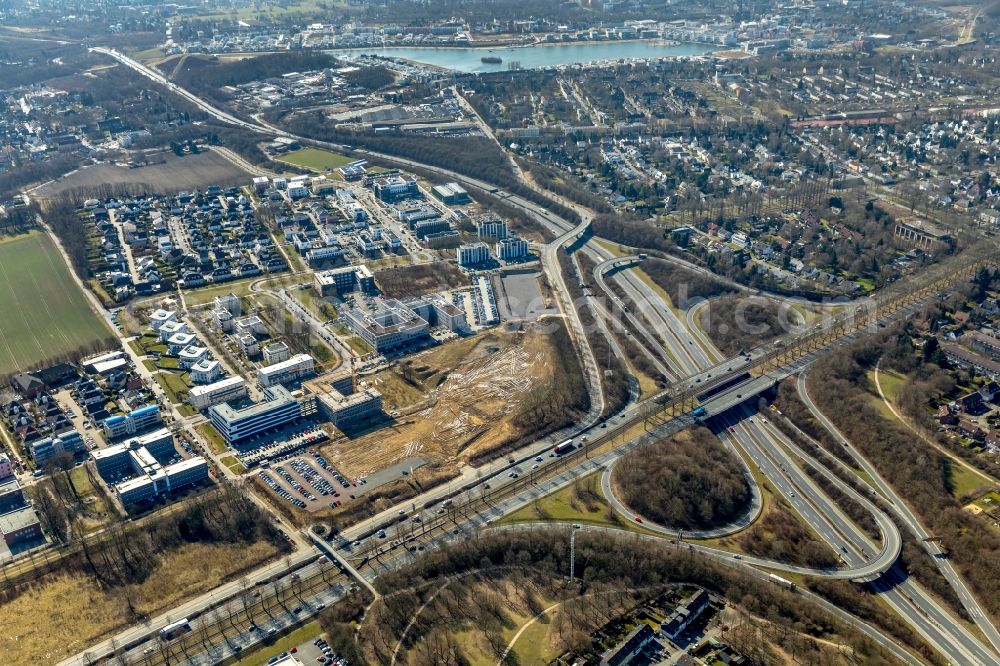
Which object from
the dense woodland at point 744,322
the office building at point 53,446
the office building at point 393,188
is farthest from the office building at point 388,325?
the office building at point 393,188

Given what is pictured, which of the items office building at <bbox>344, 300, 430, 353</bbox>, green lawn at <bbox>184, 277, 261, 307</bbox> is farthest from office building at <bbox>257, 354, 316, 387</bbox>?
green lawn at <bbox>184, 277, 261, 307</bbox>

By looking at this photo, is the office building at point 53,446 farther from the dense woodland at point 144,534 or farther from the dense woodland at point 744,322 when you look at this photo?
→ the dense woodland at point 744,322

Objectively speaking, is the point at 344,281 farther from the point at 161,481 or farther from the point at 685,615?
the point at 685,615

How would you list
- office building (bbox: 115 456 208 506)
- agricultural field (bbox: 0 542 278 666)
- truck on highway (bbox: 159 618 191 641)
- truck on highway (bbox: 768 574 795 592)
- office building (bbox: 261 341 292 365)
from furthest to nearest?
1. office building (bbox: 261 341 292 365)
2. office building (bbox: 115 456 208 506)
3. truck on highway (bbox: 768 574 795 592)
4. truck on highway (bbox: 159 618 191 641)
5. agricultural field (bbox: 0 542 278 666)

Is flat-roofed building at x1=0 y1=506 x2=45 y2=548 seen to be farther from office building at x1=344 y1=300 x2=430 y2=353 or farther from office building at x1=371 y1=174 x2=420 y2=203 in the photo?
office building at x1=371 y1=174 x2=420 y2=203

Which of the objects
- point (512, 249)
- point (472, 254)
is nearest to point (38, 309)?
point (472, 254)

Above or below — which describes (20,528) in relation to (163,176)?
below

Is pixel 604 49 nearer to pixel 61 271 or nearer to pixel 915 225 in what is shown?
pixel 915 225

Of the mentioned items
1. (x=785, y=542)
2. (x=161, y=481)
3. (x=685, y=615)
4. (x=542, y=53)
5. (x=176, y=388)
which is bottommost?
(x=785, y=542)

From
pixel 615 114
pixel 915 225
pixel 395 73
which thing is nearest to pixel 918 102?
pixel 615 114
